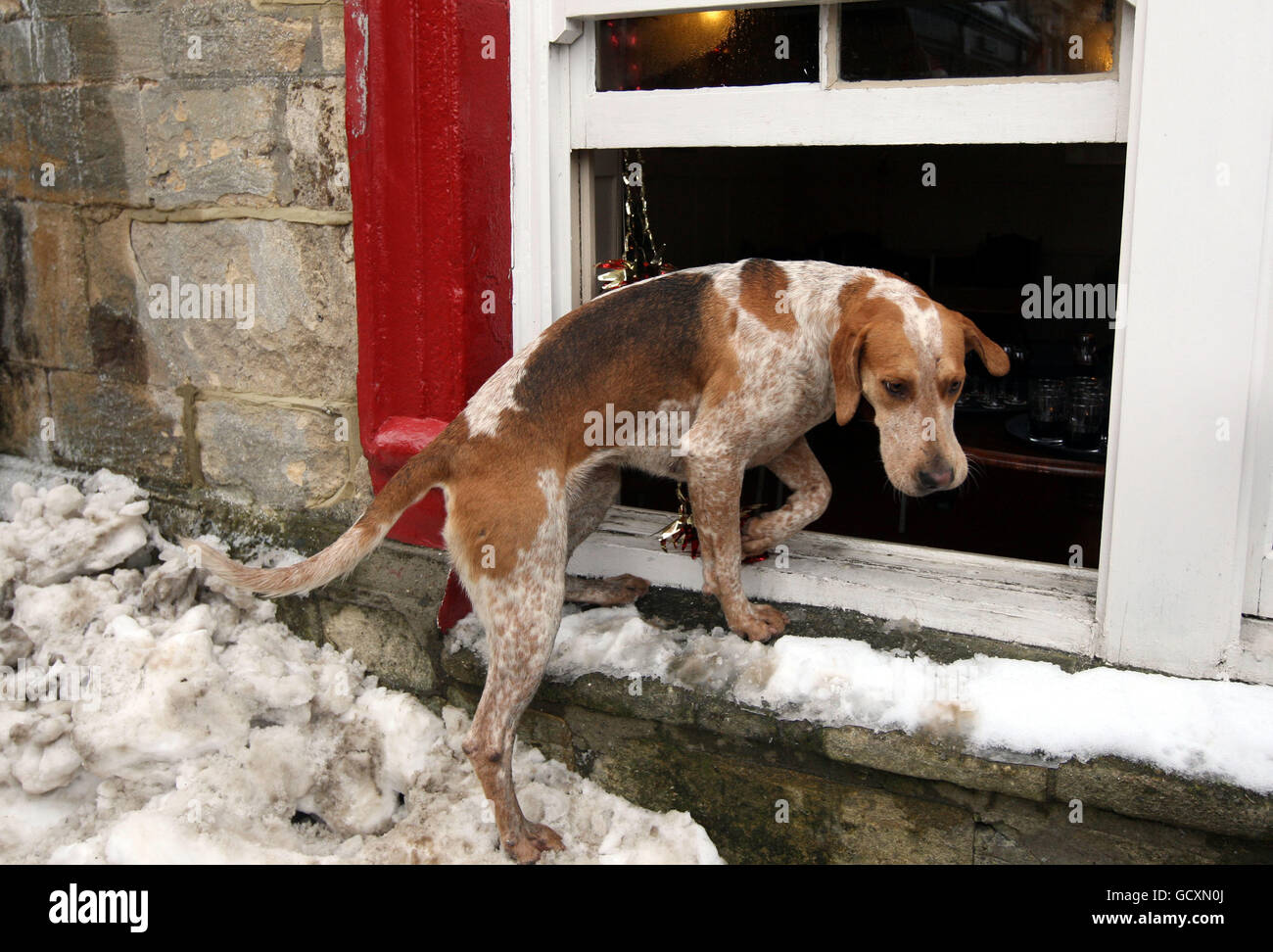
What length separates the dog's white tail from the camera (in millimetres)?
2828

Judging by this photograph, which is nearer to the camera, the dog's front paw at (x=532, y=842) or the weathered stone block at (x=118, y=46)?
the dog's front paw at (x=532, y=842)

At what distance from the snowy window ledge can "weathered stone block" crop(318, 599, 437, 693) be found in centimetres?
53

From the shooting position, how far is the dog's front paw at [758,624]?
299 cm

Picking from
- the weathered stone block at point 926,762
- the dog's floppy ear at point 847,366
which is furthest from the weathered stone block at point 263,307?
the weathered stone block at point 926,762

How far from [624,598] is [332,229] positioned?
1380 millimetres

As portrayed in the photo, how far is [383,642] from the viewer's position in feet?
11.5

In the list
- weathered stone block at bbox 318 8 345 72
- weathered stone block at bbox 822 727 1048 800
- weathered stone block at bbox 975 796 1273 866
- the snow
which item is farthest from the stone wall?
weathered stone block at bbox 975 796 1273 866

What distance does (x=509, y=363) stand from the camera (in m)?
2.99

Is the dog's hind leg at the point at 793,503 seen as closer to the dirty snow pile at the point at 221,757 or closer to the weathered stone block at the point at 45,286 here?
the dirty snow pile at the point at 221,757

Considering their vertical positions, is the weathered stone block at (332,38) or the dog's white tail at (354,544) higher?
the weathered stone block at (332,38)

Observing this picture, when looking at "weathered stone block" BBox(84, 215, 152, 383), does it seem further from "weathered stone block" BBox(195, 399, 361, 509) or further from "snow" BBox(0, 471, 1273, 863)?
"snow" BBox(0, 471, 1273, 863)

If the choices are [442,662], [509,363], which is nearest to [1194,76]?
[509,363]

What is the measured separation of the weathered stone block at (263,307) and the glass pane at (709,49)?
96 centimetres

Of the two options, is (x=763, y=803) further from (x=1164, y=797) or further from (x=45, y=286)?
(x=45, y=286)
